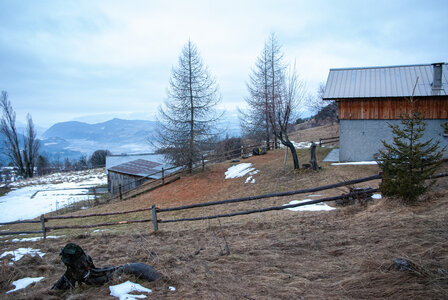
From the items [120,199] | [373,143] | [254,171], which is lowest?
[120,199]

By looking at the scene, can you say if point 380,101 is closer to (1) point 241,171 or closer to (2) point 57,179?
(1) point 241,171

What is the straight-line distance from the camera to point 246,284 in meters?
3.60

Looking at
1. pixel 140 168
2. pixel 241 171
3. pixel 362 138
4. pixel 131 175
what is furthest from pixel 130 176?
pixel 362 138

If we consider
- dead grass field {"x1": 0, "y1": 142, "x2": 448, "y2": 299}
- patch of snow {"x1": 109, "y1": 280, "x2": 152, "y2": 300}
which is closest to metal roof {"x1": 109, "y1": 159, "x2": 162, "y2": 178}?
dead grass field {"x1": 0, "y1": 142, "x2": 448, "y2": 299}

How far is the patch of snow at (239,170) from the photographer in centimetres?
2100

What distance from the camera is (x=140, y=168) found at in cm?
2866

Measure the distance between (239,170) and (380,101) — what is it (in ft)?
34.7

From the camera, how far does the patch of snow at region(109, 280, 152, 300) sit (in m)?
3.44

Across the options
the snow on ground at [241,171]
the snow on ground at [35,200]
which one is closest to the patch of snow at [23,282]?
the snow on ground at [241,171]

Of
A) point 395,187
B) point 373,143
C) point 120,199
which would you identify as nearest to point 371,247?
point 395,187

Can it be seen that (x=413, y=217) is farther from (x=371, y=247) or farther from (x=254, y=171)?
(x=254, y=171)

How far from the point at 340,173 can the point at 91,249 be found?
1312 centimetres

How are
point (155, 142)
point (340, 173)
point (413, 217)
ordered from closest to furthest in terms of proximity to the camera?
point (413, 217) < point (340, 173) < point (155, 142)

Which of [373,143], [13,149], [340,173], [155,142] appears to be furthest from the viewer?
[13,149]
